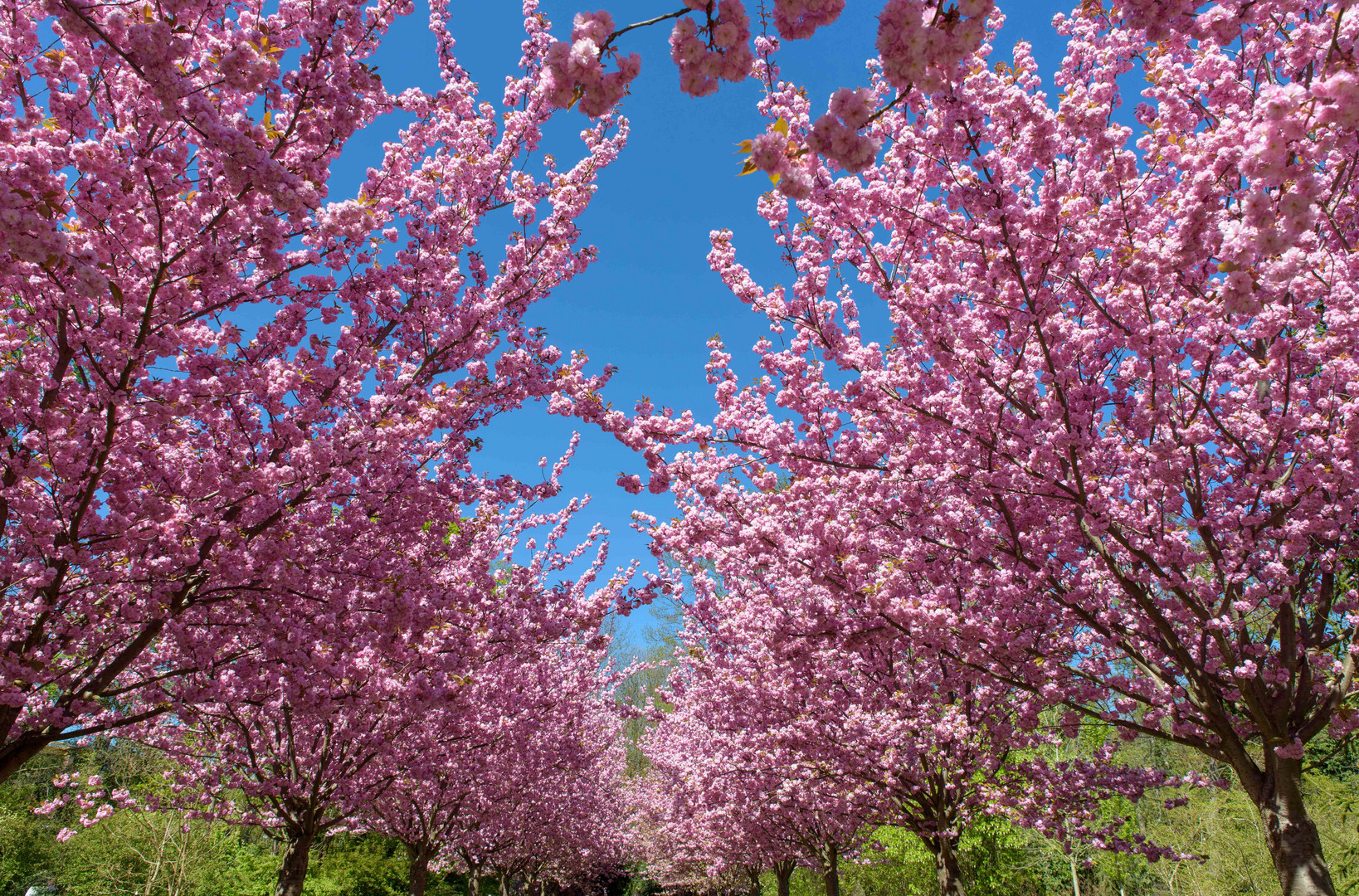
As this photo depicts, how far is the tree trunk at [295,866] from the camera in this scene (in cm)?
884

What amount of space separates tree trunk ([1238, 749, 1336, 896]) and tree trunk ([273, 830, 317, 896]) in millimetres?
10253

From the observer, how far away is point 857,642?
6641 mm

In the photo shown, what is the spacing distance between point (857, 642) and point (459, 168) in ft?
19.9

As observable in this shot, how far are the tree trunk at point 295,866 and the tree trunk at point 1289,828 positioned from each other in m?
10.3

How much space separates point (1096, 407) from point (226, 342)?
7.42m

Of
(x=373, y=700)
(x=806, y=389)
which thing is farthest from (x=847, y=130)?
(x=373, y=700)

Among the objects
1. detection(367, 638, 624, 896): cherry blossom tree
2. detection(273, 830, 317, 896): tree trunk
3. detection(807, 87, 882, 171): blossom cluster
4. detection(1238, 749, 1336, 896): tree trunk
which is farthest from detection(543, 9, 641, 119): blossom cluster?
detection(273, 830, 317, 896): tree trunk

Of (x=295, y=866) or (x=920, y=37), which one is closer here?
(x=920, y=37)

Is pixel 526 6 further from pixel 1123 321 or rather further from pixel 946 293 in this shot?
pixel 1123 321

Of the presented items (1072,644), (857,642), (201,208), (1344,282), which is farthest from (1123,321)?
(201,208)

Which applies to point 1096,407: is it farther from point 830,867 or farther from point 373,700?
point 830,867

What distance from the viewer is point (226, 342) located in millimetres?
5742

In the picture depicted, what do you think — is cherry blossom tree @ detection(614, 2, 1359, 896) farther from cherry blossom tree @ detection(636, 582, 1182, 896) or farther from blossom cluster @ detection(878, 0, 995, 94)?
blossom cluster @ detection(878, 0, 995, 94)

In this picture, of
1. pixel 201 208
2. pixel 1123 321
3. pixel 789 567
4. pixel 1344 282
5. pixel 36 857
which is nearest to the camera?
pixel 1344 282
